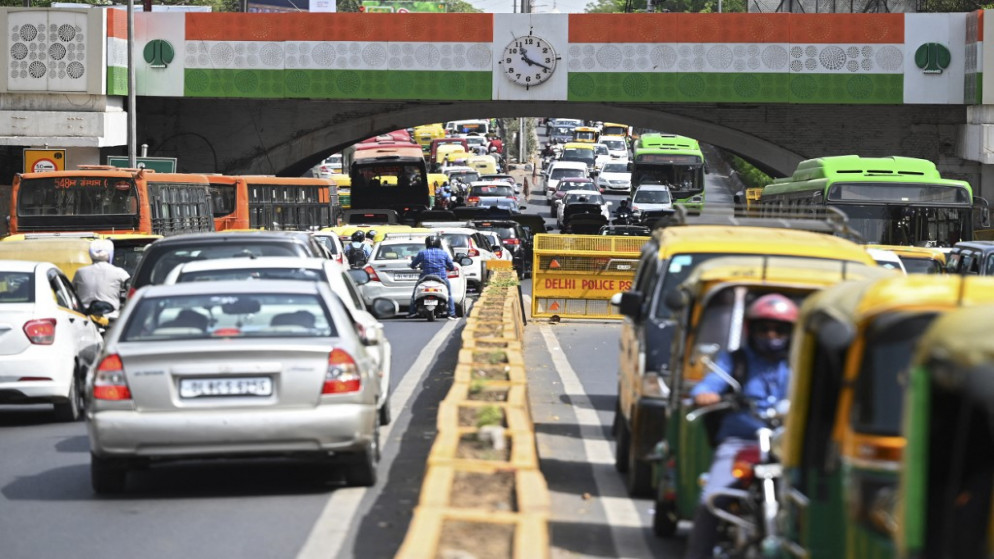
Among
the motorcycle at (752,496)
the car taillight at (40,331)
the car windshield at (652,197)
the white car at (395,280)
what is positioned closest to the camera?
the motorcycle at (752,496)

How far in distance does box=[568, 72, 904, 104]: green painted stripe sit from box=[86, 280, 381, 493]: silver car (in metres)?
39.1

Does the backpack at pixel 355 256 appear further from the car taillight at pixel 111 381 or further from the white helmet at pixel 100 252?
the car taillight at pixel 111 381

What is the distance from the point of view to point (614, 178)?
75625 mm

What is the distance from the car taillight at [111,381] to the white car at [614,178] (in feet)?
212

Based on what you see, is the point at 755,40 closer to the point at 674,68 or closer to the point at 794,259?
the point at 674,68

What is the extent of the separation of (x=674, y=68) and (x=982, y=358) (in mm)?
45361

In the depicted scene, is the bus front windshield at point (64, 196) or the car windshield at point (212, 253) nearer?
the car windshield at point (212, 253)

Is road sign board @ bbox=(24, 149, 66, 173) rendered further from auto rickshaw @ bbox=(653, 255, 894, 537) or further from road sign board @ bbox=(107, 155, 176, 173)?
auto rickshaw @ bbox=(653, 255, 894, 537)

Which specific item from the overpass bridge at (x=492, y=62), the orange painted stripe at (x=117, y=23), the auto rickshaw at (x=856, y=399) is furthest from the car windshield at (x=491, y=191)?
the auto rickshaw at (x=856, y=399)

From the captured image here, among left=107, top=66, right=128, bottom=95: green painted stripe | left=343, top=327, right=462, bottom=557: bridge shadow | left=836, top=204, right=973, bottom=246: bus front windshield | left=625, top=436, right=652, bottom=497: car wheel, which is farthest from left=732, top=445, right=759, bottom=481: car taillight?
left=107, top=66, right=128, bottom=95: green painted stripe

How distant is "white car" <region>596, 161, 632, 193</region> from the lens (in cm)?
7506

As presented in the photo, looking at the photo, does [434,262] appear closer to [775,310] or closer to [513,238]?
[513,238]

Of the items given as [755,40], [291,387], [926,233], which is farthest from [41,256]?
[755,40]

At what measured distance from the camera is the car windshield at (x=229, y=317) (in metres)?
10.3
